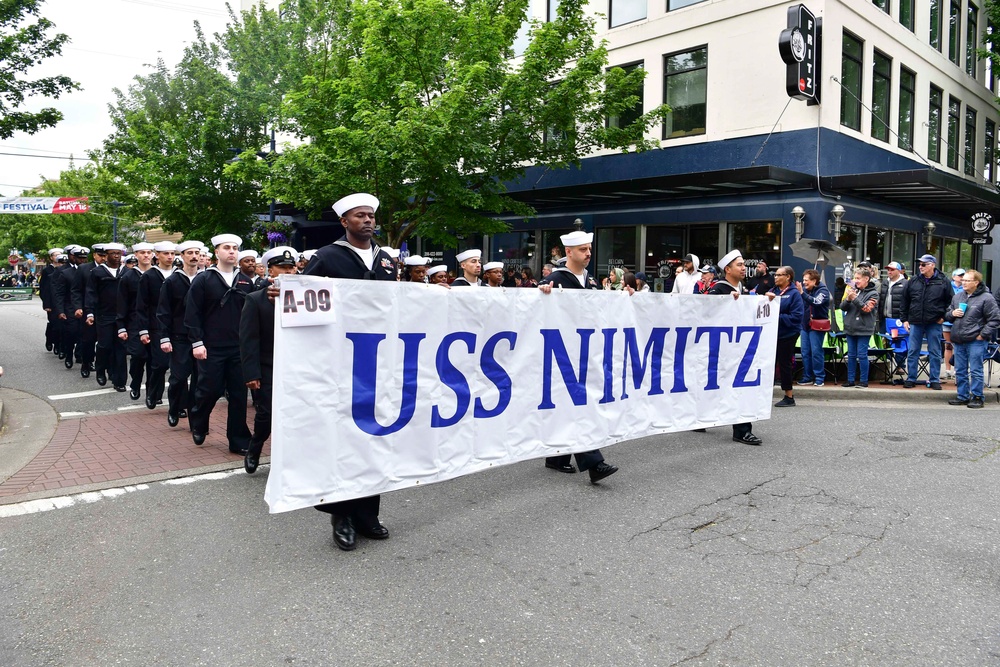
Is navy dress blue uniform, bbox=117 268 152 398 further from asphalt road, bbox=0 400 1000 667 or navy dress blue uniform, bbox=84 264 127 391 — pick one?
asphalt road, bbox=0 400 1000 667

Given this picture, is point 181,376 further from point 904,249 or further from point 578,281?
Answer: point 904,249

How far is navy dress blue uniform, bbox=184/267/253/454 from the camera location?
7.22 metres

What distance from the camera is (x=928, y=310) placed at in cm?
1159

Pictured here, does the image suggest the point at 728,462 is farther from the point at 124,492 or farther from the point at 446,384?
the point at 124,492

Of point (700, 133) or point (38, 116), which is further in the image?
point (700, 133)

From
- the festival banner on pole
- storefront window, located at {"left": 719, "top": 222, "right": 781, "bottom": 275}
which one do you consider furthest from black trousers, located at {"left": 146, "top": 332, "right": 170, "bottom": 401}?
the festival banner on pole

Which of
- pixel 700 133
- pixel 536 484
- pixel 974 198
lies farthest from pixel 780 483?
pixel 974 198

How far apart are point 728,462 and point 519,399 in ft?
7.93

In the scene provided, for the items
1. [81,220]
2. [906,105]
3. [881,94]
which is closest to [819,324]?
[881,94]

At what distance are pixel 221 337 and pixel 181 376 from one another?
1423mm

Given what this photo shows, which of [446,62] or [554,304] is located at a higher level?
[446,62]

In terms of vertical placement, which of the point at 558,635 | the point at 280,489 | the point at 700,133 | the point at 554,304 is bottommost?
the point at 558,635

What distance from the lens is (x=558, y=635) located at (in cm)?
364

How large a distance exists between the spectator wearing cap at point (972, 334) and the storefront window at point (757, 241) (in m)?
7.47
